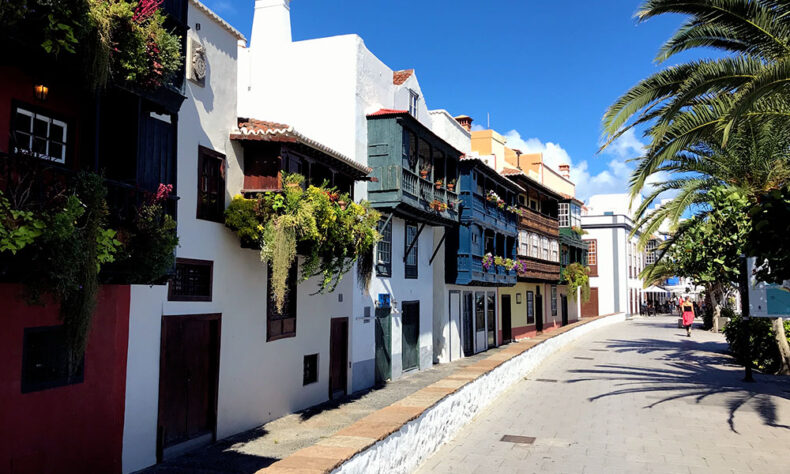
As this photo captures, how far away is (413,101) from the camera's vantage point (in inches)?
906

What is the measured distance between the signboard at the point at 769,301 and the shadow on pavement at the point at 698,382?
87.0 inches

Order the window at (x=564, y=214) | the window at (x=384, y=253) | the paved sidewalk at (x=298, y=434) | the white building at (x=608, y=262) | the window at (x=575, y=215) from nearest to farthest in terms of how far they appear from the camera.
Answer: the paved sidewalk at (x=298, y=434), the window at (x=384, y=253), the window at (x=564, y=214), the window at (x=575, y=215), the white building at (x=608, y=262)

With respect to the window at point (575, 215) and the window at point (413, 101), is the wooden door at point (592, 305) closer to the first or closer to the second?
the window at point (575, 215)

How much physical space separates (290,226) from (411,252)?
10.3 m

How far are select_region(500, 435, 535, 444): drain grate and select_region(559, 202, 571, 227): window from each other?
32.9 metres

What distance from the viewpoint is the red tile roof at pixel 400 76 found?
21812 millimetres

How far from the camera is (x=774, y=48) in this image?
→ 1188 centimetres

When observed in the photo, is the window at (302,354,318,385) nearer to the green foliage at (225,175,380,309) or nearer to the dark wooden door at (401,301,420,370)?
the green foliage at (225,175,380,309)

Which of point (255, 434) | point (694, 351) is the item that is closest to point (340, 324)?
point (255, 434)

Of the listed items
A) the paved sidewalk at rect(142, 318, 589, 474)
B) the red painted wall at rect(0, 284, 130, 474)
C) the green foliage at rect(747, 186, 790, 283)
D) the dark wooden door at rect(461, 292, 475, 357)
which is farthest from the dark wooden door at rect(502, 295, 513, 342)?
the red painted wall at rect(0, 284, 130, 474)

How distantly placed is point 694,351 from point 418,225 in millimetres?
14375

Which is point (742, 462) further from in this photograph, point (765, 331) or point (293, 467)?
point (765, 331)

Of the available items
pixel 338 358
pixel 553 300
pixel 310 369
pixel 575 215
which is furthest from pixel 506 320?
pixel 310 369

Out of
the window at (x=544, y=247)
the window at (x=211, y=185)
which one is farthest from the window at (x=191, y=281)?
the window at (x=544, y=247)
